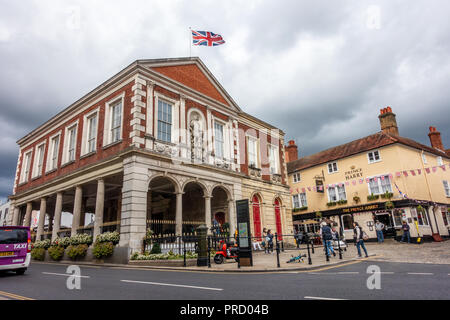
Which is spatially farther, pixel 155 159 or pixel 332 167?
pixel 332 167

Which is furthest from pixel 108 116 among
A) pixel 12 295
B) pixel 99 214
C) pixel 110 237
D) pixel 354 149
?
pixel 354 149

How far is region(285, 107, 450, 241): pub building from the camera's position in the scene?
23969mm

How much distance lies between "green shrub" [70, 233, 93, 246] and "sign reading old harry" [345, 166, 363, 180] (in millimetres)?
23382

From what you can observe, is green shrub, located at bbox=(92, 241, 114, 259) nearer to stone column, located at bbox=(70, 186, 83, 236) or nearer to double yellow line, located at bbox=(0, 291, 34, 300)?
stone column, located at bbox=(70, 186, 83, 236)

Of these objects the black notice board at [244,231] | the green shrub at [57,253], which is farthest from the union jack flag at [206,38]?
the green shrub at [57,253]

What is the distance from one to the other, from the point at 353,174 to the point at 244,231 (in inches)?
790

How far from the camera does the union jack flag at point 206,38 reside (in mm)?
18469

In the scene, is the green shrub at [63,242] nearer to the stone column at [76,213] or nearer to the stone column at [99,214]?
the stone column at [76,213]

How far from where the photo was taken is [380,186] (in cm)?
2544

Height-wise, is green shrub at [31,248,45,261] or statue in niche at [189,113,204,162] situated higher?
statue in niche at [189,113,204,162]

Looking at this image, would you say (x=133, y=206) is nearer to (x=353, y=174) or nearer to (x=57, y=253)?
(x=57, y=253)

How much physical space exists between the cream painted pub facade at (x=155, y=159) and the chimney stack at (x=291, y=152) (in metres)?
10.7

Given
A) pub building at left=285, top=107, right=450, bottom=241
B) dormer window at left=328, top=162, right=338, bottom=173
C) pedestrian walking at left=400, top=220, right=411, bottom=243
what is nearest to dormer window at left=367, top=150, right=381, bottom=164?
pub building at left=285, top=107, right=450, bottom=241
